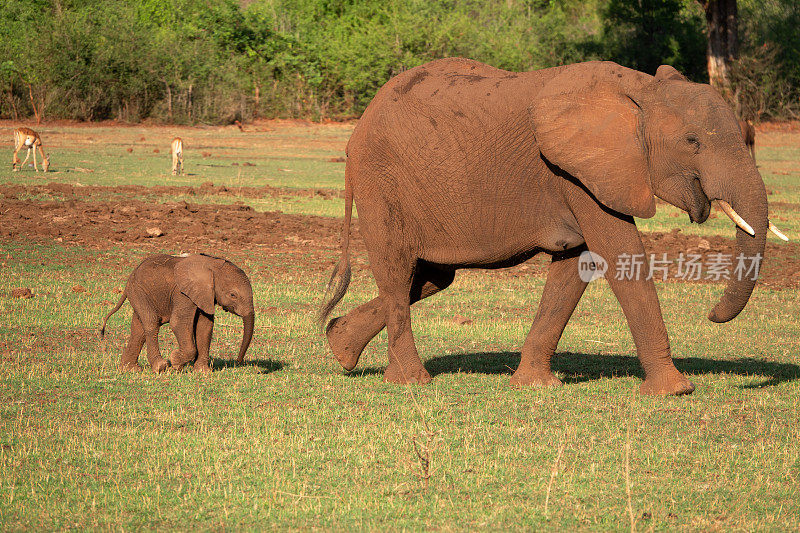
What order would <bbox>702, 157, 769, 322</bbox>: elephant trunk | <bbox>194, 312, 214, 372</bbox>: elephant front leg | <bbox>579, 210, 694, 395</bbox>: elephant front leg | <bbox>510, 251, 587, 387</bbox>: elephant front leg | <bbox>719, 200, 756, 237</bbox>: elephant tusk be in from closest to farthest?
<bbox>719, 200, 756, 237</bbox>: elephant tusk → <bbox>702, 157, 769, 322</bbox>: elephant trunk → <bbox>579, 210, 694, 395</bbox>: elephant front leg → <bbox>510, 251, 587, 387</bbox>: elephant front leg → <bbox>194, 312, 214, 372</bbox>: elephant front leg

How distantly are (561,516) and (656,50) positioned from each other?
45157mm

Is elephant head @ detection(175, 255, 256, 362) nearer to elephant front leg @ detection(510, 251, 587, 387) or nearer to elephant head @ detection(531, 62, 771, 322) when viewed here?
elephant front leg @ detection(510, 251, 587, 387)

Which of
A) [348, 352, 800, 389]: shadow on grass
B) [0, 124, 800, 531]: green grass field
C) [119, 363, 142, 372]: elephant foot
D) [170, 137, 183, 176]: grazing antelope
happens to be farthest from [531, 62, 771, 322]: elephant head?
[170, 137, 183, 176]: grazing antelope

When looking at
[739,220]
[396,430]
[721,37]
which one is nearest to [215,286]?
[396,430]

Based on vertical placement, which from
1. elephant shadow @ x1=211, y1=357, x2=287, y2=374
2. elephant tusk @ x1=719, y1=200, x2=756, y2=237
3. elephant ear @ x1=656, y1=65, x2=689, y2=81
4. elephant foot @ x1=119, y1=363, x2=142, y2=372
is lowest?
elephant shadow @ x1=211, y1=357, x2=287, y2=374

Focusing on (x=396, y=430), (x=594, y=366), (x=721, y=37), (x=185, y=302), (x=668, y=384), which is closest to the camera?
(x=396, y=430)

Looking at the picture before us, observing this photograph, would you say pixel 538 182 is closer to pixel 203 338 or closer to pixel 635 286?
pixel 635 286

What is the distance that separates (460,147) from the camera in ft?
28.2

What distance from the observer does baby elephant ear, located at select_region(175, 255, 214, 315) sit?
29.6 ft

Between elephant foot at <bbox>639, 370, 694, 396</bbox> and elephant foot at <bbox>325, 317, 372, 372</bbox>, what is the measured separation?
2.44 metres

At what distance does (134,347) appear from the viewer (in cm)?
941

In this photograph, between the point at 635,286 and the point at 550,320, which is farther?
the point at 550,320

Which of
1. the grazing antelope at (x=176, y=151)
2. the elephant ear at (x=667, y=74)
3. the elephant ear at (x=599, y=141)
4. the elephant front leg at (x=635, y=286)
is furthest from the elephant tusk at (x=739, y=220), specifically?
the grazing antelope at (x=176, y=151)

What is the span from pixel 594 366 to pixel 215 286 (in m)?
3.72
